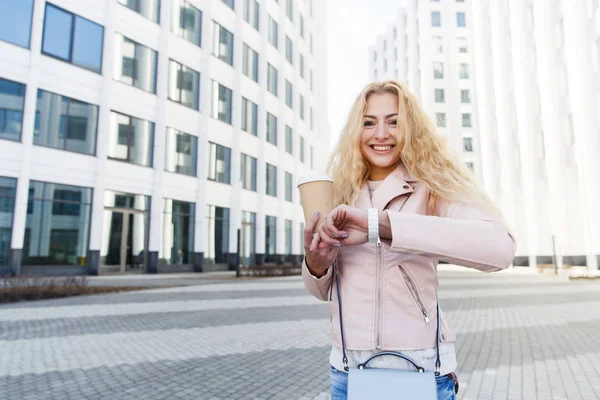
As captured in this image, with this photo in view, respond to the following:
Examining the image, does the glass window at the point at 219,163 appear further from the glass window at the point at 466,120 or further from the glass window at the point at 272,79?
the glass window at the point at 466,120

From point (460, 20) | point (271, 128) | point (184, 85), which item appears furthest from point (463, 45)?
point (184, 85)

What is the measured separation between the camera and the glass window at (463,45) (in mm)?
57500

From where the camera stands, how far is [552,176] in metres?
31.4

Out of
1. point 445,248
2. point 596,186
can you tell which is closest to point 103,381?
point 445,248

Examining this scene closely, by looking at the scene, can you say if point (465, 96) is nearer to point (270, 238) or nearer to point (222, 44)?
point (270, 238)

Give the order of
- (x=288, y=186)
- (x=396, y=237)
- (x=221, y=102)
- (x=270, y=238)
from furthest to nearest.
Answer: (x=288, y=186), (x=270, y=238), (x=221, y=102), (x=396, y=237)

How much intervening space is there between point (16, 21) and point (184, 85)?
949 cm

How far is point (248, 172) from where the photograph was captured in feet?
108

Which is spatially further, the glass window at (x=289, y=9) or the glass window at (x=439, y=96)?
the glass window at (x=439, y=96)

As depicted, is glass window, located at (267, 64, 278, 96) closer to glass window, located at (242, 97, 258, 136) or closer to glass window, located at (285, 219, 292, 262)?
glass window, located at (242, 97, 258, 136)

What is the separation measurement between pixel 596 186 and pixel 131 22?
28118 mm

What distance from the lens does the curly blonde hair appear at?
146cm

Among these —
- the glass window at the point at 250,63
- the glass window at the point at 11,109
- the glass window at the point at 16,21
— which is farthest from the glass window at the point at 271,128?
the glass window at the point at 11,109

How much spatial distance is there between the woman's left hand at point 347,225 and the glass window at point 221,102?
2932 centimetres
